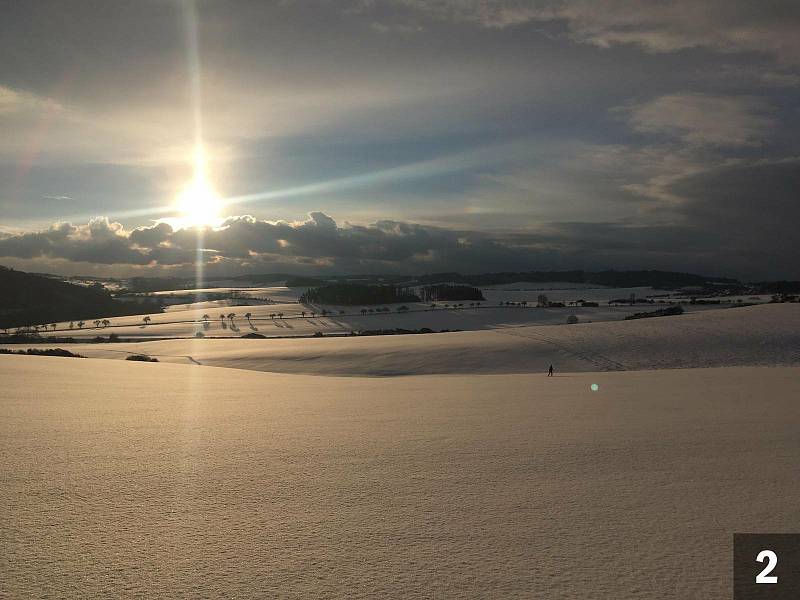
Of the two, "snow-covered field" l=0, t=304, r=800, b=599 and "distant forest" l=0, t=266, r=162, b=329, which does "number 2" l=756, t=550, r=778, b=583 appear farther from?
"distant forest" l=0, t=266, r=162, b=329

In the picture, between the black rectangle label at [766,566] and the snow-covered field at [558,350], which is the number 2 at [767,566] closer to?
the black rectangle label at [766,566]

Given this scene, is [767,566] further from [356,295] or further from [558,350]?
[356,295]

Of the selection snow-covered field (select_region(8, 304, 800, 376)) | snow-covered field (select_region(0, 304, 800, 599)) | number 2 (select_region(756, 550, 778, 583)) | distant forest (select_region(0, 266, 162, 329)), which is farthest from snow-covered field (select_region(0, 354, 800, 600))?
distant forest (select_region(0, 266, 162, 329))

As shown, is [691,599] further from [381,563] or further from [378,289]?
[378,289]

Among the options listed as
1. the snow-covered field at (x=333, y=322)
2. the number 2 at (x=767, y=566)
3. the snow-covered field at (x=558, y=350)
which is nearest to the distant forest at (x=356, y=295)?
the snow-covered field at (x=333, y=322)

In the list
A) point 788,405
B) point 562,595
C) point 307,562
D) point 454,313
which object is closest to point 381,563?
point 307,562

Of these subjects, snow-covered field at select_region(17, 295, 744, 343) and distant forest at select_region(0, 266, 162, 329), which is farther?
distant forest at select_region(0, 266, 162, 329)
